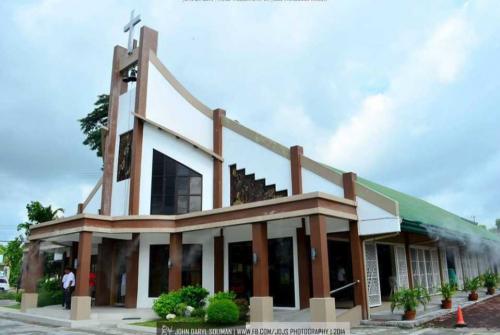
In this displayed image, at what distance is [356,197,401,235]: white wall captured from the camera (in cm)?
1396

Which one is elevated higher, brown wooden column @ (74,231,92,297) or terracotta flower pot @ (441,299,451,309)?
brown wooden column @ (74,231,92,297)

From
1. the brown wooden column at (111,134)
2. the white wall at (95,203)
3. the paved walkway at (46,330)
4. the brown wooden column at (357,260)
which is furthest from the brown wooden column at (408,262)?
the white wall at (95,203)

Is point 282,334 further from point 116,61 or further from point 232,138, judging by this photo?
point 116,61

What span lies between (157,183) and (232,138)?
379 centimetres

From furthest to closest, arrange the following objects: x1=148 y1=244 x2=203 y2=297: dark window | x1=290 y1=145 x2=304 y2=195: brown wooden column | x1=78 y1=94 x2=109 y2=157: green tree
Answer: x1=78 y1=94 x2=109 y2=157: green tree, x1=148 y1=244 x2=203 y2=297: dark window, x1=290 y1=145 x2=304 y2=195: brown wooden column

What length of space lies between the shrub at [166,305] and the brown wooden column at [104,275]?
5065 millimetres

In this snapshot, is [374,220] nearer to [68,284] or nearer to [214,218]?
[214,218]

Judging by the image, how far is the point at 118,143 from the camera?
20531mm

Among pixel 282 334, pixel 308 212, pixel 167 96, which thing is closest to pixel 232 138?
pixel 167 96

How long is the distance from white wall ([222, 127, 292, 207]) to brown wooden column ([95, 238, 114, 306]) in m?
Answer: 5.25

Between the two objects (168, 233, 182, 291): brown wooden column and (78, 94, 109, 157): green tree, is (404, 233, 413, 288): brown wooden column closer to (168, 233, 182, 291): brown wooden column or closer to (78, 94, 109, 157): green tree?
(168, 233, 182, 291): brown wooden column

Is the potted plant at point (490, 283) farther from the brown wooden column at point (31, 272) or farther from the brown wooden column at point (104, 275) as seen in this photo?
the brown wooden column at point (31, 272)

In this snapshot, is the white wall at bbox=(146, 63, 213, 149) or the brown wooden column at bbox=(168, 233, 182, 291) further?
the white wall at bbox=(146, 63, 213, 149)

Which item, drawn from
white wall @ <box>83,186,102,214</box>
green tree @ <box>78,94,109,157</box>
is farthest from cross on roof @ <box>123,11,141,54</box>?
green tree @ <box>78,94,109,157</box>
